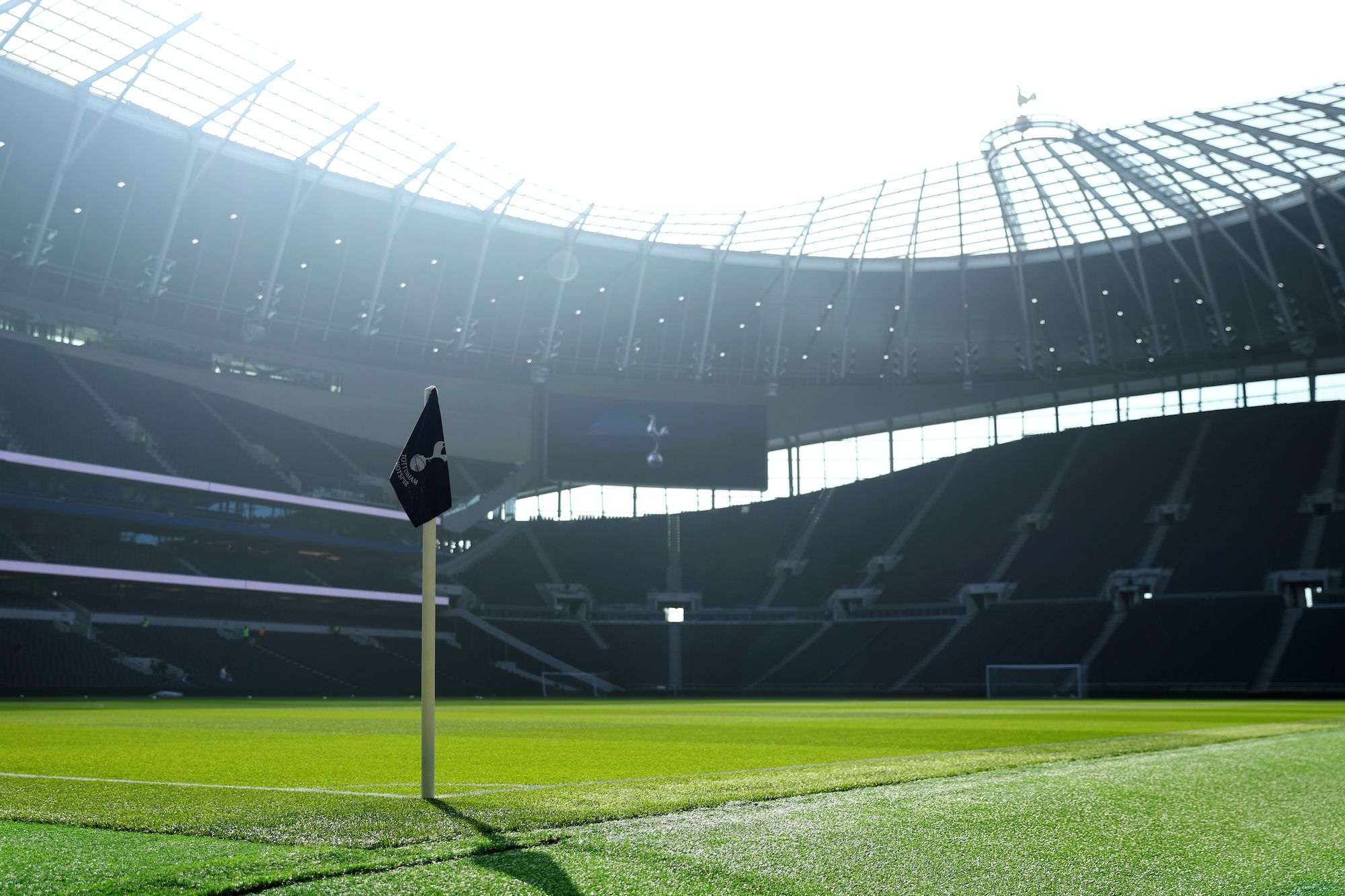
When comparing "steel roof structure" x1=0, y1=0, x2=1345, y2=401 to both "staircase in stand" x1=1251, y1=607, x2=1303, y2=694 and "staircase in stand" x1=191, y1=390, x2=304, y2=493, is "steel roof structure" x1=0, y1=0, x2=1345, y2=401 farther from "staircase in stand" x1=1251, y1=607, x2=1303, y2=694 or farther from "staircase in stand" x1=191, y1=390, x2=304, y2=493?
"staircase in stand" x1=1251, y1=607, x2=1303, y2=694

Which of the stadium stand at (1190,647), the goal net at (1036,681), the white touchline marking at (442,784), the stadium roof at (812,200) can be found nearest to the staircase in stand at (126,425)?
the stadium roof at (812,200)

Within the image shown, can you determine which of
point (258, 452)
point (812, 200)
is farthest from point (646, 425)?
point (258, 452)

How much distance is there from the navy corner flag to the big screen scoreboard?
59.3 meters

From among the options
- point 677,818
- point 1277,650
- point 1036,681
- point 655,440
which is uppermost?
point 655,440

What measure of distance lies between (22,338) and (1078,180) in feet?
164

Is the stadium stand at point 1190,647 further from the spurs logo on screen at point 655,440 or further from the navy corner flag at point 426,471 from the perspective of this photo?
the navy corner flag at point 426,471

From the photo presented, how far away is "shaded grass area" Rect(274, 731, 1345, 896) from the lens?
4.50 meters

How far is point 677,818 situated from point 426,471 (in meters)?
2.54

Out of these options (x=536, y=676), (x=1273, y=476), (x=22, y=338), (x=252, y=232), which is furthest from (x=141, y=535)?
(x=1273, y=476)

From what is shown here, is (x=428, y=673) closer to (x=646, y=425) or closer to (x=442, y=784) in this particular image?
(x=442, y=784)

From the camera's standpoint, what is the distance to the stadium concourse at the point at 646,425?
44.9 m

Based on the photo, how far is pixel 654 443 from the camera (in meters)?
67.9

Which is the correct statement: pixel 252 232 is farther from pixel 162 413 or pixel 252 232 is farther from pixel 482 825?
pixel 482 825

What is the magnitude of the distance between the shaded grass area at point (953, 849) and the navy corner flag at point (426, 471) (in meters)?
2.24
